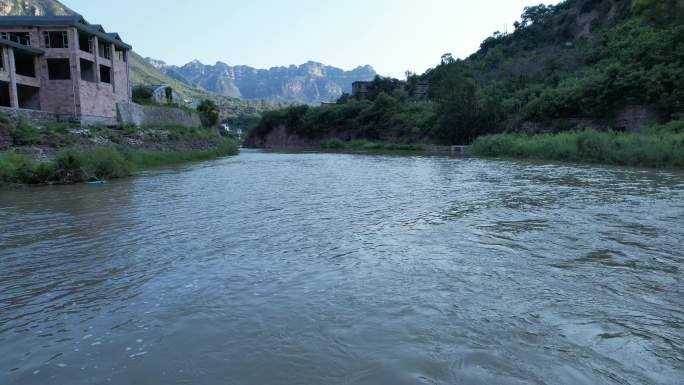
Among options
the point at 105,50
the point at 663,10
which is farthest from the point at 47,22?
the point at 663,10

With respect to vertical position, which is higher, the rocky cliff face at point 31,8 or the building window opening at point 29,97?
the rocky cliff face at point 31,8

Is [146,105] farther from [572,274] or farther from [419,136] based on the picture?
[572,274]

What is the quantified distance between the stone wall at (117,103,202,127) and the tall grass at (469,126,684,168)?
35485mm

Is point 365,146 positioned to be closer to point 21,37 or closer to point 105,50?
point 105,50

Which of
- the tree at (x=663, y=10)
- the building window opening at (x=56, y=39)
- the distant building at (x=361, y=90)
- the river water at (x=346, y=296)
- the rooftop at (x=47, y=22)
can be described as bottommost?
the river water at (x=346, y=296)

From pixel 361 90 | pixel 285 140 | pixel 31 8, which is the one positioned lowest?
pixel 285 140

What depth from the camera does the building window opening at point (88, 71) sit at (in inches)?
1705

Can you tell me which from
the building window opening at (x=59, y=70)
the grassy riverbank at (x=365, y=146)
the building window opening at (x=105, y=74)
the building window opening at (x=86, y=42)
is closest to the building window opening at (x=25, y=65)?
the building window opening at (x=59, y=70)

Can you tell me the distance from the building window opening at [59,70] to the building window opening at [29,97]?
2.57 m

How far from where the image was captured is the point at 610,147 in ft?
103

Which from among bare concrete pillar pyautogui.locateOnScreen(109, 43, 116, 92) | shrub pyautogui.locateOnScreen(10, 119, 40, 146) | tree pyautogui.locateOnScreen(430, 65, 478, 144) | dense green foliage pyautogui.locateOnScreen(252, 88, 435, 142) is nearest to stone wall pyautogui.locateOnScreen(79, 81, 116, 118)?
bare concrete pillar pyautogui.locateOnScreen(109, 43, 116, 92)

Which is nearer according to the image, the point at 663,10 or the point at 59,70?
the point at 59,70

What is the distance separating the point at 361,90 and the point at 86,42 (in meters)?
73.4

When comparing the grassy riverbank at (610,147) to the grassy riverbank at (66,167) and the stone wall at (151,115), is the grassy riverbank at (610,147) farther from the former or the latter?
the stone wall at (151,115)
